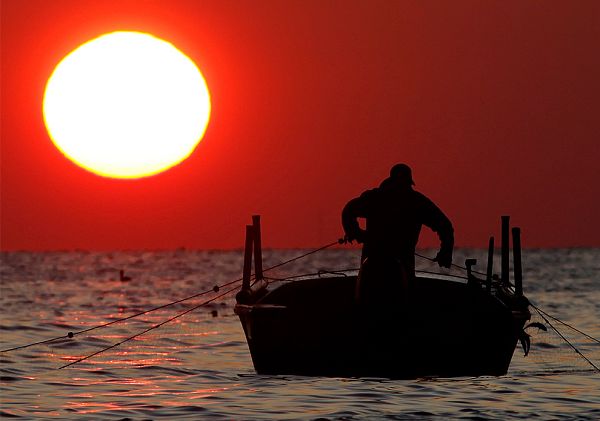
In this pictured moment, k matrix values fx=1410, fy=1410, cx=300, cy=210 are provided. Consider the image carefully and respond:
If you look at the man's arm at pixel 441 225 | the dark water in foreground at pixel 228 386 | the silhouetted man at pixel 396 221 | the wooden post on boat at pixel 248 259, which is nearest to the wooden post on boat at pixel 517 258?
the dark water in foreground at pixel 228 386

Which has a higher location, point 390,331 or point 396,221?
point 396,221

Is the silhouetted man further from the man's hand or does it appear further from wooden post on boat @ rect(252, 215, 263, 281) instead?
wooden post on boat @ rect(252, 215, 263, 281)

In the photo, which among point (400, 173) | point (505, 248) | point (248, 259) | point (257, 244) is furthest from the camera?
point (257, 244)

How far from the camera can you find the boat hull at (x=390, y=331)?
Answer: 21.0 metres

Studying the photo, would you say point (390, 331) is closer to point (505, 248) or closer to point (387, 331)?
point (387, 331)

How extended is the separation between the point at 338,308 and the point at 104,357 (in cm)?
835

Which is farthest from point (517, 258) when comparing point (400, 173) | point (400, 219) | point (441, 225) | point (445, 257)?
point (400, 173)

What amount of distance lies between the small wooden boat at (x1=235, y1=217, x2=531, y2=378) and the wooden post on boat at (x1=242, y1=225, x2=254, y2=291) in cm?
180

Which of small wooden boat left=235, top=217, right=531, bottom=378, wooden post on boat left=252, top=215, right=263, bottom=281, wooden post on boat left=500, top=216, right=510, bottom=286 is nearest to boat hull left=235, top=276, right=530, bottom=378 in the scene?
small wooden boat left=235, top=217, right=531, bottom=378

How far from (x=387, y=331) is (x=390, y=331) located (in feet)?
0.15

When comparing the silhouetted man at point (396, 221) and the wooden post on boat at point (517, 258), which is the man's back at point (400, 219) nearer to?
the silhouetted man at point (396, 221)

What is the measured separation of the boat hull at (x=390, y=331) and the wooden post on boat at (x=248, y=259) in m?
1.89

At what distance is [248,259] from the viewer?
24453mm

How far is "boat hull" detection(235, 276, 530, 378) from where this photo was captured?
20969 mm
